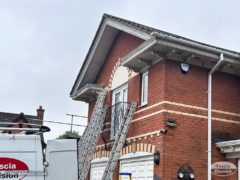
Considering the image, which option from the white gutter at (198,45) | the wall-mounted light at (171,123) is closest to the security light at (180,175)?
the wall-mounted light at (171,123)

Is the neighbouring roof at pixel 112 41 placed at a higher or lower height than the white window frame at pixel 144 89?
higher

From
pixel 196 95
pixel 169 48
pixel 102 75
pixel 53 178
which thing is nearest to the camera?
pixel 53 178

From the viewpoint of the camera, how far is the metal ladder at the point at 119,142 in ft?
39.9

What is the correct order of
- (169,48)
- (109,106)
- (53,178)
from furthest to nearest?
1. (109,106)
2. (169,48)
3. (53,178)

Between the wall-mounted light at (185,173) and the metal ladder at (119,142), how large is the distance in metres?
2.06

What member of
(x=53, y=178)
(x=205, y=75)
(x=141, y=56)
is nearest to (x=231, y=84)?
(x=205, y=75)

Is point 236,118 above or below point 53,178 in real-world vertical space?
above

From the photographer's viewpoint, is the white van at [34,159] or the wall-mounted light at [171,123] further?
the wall-mounted light at [171,123]

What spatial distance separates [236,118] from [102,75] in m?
6.17

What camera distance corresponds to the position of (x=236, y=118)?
12.6 m

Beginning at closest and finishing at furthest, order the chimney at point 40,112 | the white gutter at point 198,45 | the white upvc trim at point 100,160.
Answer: the white gutter at point 198,45, the white upvc trim at point 100,160, the chimney at point 40,112

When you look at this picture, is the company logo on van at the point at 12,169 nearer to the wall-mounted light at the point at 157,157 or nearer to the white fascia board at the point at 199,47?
the wall-mounted light at the point at 157,157

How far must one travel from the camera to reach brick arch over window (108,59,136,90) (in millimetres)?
14134

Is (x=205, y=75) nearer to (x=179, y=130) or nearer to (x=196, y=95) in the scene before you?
(x=196, y=95)
